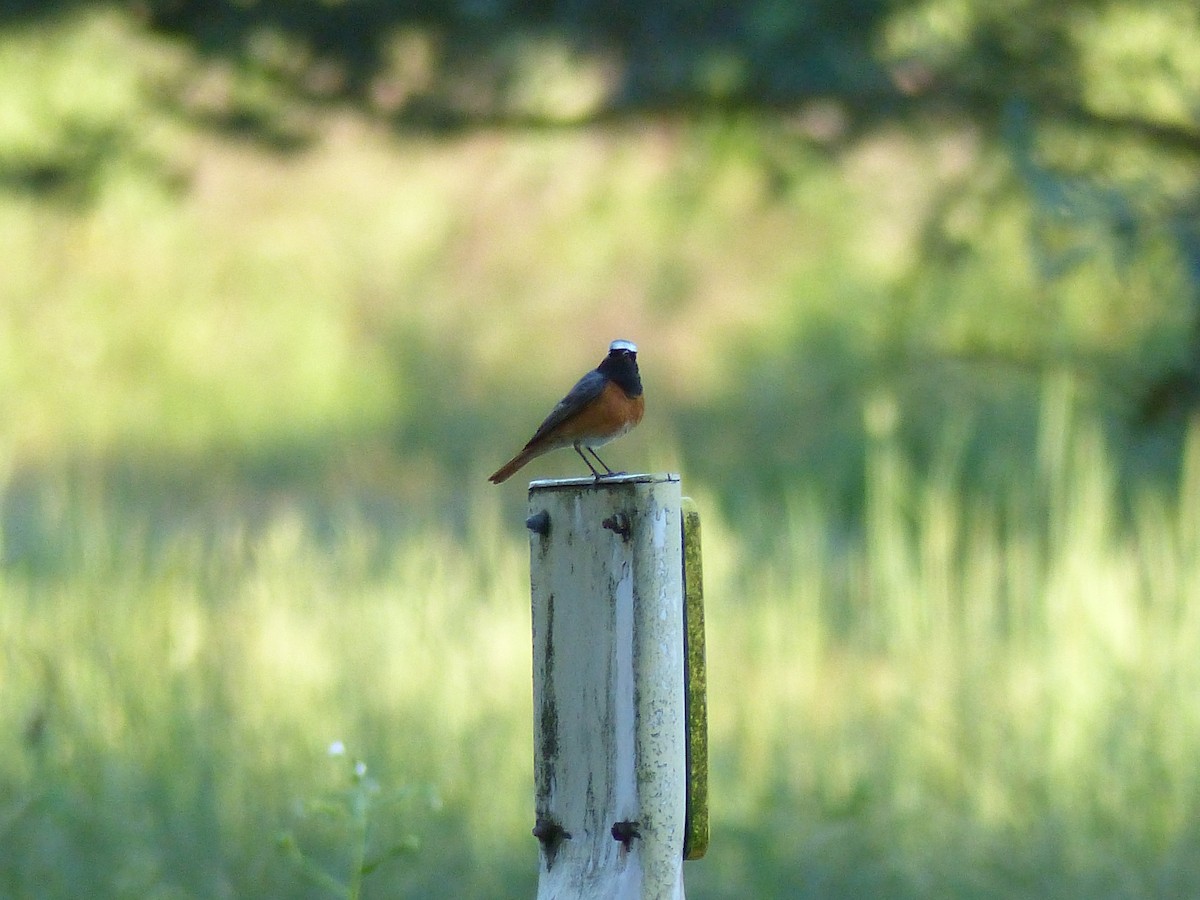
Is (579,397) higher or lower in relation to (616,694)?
higher

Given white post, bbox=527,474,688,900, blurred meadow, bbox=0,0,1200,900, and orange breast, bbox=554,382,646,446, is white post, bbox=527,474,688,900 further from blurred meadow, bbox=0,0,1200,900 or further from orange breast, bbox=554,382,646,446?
orange breast, bbox=554,382,646,446

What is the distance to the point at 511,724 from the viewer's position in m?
3.31

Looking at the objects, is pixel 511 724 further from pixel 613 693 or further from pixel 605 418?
pixel 613 693

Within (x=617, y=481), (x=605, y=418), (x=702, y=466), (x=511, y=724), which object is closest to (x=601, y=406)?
(x=605, y=418)

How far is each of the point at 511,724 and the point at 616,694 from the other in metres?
2.08

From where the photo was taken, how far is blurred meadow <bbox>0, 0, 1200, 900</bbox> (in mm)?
2867

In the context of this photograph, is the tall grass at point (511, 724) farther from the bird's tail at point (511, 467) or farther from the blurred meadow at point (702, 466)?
the bird's tail at point (511, 467)

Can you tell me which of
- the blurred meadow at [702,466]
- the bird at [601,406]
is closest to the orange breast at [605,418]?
the bird at [601,406]

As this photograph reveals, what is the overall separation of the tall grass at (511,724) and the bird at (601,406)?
28.8 inches

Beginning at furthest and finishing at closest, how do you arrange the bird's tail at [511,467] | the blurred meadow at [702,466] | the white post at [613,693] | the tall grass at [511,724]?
the blurred meadow at [702,466] → the tall grass at [511,724] → the bird's tail at [511,467] → the white post at [613,693]

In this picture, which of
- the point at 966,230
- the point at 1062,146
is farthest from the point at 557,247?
the point at 1062,146

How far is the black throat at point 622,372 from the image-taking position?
79.3 inches

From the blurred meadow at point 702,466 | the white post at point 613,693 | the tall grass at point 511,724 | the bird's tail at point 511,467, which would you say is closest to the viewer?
the white post at point 613,693

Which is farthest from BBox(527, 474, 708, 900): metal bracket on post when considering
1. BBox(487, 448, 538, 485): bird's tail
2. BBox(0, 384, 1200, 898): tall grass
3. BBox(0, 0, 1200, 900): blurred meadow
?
BBox(0, 384, 1200, 898): tall grass
